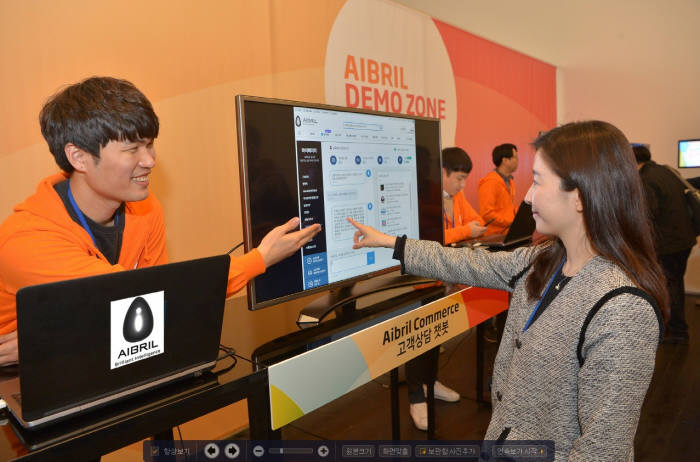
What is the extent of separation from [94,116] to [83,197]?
23 cm

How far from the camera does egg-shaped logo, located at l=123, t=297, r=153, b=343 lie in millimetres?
814

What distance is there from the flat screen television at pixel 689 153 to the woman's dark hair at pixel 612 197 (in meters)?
5.43

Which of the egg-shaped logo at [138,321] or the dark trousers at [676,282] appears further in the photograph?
the dark trousers at [676,282]

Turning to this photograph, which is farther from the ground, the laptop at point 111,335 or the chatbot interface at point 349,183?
the chatbot interface at point 349,183

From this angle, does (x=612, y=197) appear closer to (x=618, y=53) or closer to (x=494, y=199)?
(x=494, y=199)

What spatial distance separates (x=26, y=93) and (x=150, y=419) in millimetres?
1591

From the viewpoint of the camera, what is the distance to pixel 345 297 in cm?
163

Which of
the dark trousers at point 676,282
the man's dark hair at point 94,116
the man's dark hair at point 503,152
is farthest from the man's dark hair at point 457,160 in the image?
the man's dark hair at point 94,116

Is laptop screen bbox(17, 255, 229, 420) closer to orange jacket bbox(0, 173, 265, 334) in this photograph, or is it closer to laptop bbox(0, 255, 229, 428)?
laptop bbox(0, 255, 229, 428)

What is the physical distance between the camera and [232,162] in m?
2.55

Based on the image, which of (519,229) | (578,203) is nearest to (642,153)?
(519,229)

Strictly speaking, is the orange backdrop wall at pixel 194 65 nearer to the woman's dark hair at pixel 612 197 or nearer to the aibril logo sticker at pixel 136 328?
the aibril logo sticker at pixel 136 328

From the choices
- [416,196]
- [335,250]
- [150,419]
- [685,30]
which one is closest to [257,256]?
[335,250]

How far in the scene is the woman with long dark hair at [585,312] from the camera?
34.6 inches
